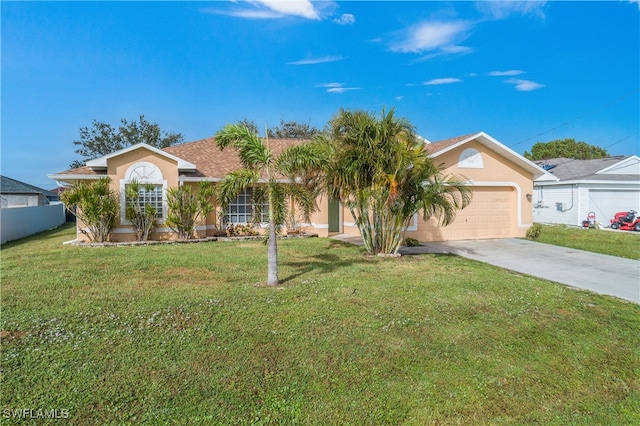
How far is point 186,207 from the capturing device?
46.3 ft

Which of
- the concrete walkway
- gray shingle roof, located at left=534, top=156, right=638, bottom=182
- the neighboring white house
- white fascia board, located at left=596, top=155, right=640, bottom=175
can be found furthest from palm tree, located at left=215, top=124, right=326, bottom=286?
white fascia board, located at left=596, top=155, right=640, bottom=175

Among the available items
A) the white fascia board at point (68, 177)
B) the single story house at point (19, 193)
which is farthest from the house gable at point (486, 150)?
the single story house at point (19, 193)

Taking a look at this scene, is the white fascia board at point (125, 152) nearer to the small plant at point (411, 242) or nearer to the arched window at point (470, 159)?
the small plant at point (411, 242)

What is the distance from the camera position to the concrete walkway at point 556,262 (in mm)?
8016

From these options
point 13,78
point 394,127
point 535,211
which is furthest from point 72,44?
point 535,211

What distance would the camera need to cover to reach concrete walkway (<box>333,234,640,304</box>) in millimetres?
8016

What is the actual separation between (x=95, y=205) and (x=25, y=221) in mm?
8372

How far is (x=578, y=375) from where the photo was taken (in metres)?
4.21

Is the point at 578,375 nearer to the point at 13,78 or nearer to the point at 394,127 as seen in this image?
the point at 394,127

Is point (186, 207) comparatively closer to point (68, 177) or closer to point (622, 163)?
point (68, 177)

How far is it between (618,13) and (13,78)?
82.4 ft

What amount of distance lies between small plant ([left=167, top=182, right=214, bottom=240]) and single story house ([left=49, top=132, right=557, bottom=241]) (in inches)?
20.9
